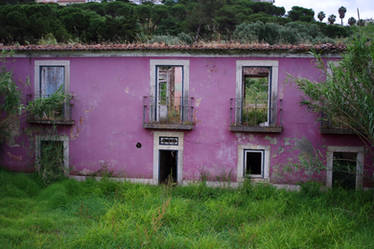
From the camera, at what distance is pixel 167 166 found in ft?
43.4

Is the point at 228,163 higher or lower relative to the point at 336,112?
lower

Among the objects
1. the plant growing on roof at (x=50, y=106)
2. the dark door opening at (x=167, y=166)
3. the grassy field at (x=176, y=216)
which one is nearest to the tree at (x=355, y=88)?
the grassy field at (x=176, y=216)

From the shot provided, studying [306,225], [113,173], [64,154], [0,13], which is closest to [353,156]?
[306,225]

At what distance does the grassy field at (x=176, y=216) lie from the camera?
7.65 metres

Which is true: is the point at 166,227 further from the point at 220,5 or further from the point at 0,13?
the point at 220,5

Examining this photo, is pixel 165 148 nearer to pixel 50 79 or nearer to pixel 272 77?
pixel 272 77

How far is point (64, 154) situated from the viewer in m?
12.2

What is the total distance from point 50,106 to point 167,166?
471 centimetres

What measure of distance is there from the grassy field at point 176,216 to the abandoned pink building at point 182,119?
3.03 ft

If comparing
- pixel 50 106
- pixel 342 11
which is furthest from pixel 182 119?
pixel 342 11

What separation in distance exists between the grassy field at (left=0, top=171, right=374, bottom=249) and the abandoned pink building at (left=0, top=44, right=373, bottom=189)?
0.92 meters

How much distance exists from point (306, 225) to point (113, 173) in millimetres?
6541

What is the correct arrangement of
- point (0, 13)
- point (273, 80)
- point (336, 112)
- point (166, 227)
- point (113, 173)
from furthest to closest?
point (0, 13), point (113, 173), point (273, 80), point (336, 112), point (166, 227)

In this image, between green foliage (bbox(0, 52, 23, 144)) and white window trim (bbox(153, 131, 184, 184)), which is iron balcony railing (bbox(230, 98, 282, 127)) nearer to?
white window trim (bbox(153, 131, 184, 184))
